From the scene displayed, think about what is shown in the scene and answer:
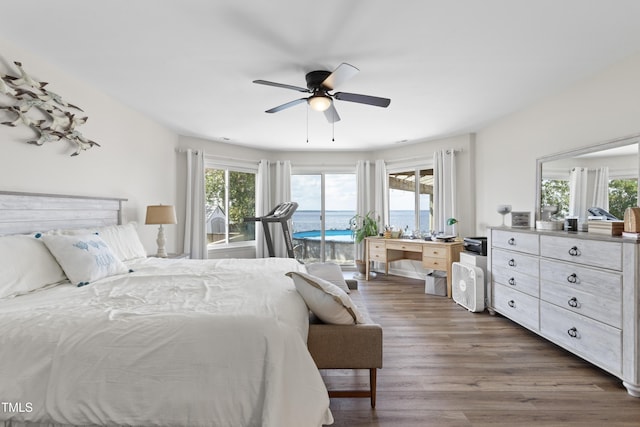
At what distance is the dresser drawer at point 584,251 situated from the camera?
6.97ft

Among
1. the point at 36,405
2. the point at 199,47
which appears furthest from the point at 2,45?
the point at 36,405

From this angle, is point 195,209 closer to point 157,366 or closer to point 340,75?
point 340,75

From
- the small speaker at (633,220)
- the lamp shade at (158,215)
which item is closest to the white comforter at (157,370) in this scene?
the lamp shade at (158,215)

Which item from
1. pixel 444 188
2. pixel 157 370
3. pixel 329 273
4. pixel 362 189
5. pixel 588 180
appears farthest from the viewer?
pixel 362 189

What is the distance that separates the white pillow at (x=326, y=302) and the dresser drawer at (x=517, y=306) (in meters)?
2.04

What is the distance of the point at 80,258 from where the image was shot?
2.18 m

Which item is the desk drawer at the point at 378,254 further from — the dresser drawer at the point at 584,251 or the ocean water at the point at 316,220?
the dresser drawer at the point at 584,251

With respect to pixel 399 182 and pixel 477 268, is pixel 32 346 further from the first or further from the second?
pixel 399 182

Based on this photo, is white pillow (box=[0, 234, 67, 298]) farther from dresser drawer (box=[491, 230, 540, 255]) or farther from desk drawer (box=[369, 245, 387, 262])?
desk drawer (box=[369, 245, 387, 262])

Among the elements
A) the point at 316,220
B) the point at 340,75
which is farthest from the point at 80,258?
the point at 316,220

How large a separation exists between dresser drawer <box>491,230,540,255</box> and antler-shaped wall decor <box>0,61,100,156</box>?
441 centimetres

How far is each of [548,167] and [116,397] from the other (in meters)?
4.13

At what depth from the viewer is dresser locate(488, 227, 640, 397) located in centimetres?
Result: 202

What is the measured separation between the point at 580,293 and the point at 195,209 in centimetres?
485
